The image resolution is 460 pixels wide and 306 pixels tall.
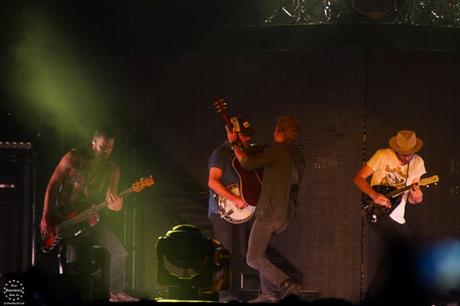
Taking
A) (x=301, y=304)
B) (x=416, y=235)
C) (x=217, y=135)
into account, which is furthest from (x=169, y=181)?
(x=301, y=304)

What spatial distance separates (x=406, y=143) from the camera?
15.6 m

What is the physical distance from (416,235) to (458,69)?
2074 millimetres

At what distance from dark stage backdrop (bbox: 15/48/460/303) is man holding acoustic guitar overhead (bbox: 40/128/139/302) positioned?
145cm

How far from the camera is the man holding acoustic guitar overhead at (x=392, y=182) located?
1544cm

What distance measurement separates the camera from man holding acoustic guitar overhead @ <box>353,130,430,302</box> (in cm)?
1544

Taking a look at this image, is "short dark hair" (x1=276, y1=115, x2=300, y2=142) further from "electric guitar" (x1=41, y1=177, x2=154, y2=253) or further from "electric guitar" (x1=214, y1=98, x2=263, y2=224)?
"electric guitar" (x1=41, y1=177, x2=154, y2=253)

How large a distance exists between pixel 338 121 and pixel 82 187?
3.18 m

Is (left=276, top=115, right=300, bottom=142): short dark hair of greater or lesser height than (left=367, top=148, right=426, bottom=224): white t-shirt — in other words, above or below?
above

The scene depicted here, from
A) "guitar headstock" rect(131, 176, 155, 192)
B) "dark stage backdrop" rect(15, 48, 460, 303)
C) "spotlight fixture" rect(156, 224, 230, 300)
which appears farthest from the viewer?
"dark stage backdrop" rect(15, 48, 460, 303)

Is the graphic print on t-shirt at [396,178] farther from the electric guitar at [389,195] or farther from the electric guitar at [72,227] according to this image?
the electric guitar at [72,227]

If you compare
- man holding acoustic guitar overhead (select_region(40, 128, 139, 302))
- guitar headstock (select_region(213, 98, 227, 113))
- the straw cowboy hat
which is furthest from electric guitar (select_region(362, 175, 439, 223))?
man holding acoustic guitar overhead (select_region(40, 128, 139, 302))

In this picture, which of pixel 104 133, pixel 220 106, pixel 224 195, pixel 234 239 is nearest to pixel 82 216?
pixel 104 133

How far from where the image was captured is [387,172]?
15.5 m

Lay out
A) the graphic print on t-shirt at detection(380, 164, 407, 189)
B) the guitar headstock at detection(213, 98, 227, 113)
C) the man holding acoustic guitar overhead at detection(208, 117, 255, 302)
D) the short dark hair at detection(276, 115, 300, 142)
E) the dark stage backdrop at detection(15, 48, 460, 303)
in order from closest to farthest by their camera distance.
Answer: the short dark hair at detection(276, 115, 300, 142)
the man holding acoustic guitar overhead at detection(208, 117, 255, 302)
the graphic print on t-shirt at detection(380, 164, 407, 189)
the guitar headstock at detection(213, 98, 227, 113)
the dark stage backdrop at detection(15, 48, 460, 303)
